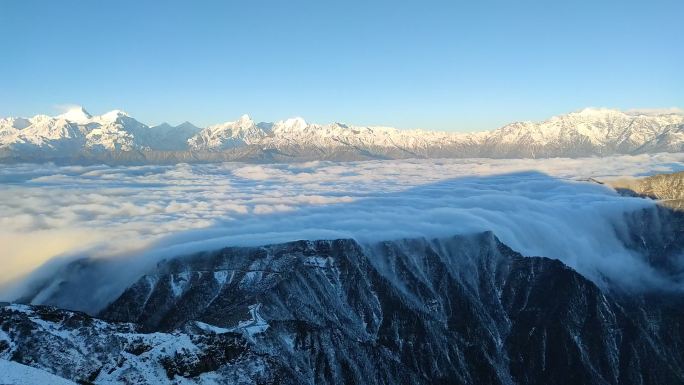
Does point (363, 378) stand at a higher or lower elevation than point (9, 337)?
lower

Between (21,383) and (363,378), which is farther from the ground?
(21,383)

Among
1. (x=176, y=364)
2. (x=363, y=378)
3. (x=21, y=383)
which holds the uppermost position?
(x=21, y=383)

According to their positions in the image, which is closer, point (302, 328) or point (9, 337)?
point (9, 337)

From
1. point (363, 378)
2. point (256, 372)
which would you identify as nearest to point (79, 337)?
point (256, 372)

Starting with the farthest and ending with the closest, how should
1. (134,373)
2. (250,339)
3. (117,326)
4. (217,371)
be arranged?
(250,339) → (117,326) → (217,371) → (134,373)

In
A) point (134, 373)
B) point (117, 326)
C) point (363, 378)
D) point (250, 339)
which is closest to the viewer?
point (134, 373)

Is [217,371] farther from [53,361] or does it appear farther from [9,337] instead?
[9,337]

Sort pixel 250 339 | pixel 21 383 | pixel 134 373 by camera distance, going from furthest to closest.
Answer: pixel 250 339
pixel 134 373
pixel 21 383

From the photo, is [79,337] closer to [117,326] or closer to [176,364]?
[117,326]

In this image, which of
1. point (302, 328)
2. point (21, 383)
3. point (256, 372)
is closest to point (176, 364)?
point (256, 372)
